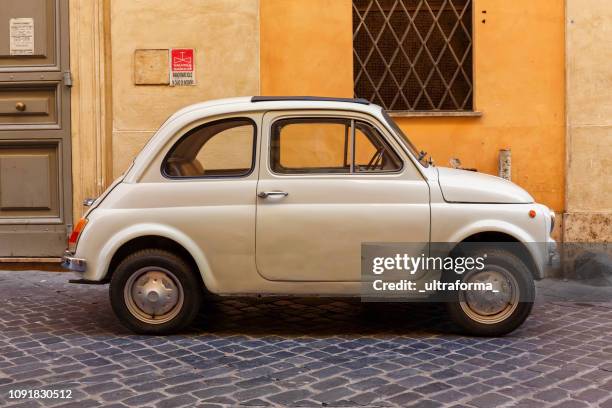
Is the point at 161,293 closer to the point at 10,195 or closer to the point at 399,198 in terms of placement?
the point at 399,198

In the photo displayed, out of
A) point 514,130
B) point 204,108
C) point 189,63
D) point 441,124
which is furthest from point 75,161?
point 514,130

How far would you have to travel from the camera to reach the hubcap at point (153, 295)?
5.49m

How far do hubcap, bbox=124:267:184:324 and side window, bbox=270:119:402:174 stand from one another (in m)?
1.14

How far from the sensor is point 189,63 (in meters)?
8.99

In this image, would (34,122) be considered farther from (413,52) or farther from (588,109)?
(588,109)

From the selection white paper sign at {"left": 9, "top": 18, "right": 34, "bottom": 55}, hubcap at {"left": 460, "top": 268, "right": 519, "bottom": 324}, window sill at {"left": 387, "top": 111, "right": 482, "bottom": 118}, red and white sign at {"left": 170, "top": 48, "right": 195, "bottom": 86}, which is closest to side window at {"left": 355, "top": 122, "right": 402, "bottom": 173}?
hubcap at {"left": 460, "top": 268, "right": 519, "bottom": 324}

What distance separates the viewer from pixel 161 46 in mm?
9000

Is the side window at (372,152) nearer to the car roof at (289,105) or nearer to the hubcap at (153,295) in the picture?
the car roof at (289,105)

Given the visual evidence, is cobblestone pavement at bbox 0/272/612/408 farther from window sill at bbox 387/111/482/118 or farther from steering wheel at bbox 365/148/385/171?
window sill at bbox 387/111/482/118

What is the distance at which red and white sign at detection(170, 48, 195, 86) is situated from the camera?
8.99m

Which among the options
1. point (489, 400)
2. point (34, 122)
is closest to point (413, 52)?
point (34, 122)

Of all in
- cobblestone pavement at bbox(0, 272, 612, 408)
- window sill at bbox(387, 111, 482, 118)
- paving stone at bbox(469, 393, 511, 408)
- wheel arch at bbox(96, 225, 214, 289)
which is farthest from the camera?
window sill at bbox(387, 111, 482, 118)

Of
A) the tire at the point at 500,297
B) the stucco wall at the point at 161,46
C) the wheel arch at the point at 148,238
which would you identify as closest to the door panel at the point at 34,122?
the stucco wall at the point at 161,46

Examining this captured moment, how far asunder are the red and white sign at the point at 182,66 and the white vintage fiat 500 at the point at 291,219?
11.5ft
